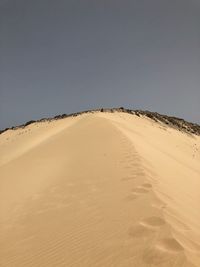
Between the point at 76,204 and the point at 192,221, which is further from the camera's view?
the point at 76,204

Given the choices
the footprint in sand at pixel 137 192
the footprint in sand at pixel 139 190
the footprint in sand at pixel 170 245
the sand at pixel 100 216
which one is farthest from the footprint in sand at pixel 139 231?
the footprint in sand at pixel 139 190

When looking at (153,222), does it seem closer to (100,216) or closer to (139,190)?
(100,216)

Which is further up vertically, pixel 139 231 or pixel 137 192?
pixel 137 192

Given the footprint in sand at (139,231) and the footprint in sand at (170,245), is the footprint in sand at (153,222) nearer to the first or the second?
the footprint in sand at (139,231)

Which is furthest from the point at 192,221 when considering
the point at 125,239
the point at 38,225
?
the point at 38,225

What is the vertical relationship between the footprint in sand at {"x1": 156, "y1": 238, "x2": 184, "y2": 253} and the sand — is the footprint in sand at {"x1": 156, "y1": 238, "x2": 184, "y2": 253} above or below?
below

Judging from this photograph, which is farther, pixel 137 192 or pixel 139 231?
pixel 137 192

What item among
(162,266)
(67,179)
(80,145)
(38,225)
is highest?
(80,145)

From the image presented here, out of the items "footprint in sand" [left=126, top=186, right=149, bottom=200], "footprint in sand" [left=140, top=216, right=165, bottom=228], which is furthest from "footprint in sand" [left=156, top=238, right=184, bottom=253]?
"footprint in sand" [left=126, top=186, right=149, bottom=200]

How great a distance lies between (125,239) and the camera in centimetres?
533

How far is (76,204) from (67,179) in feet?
7.49

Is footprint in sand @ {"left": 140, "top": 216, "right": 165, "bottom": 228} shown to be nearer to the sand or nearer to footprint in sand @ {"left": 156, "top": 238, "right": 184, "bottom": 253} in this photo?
the sand

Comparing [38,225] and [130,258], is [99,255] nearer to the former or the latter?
[130,258]

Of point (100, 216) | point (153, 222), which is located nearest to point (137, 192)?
point (100, 216)
